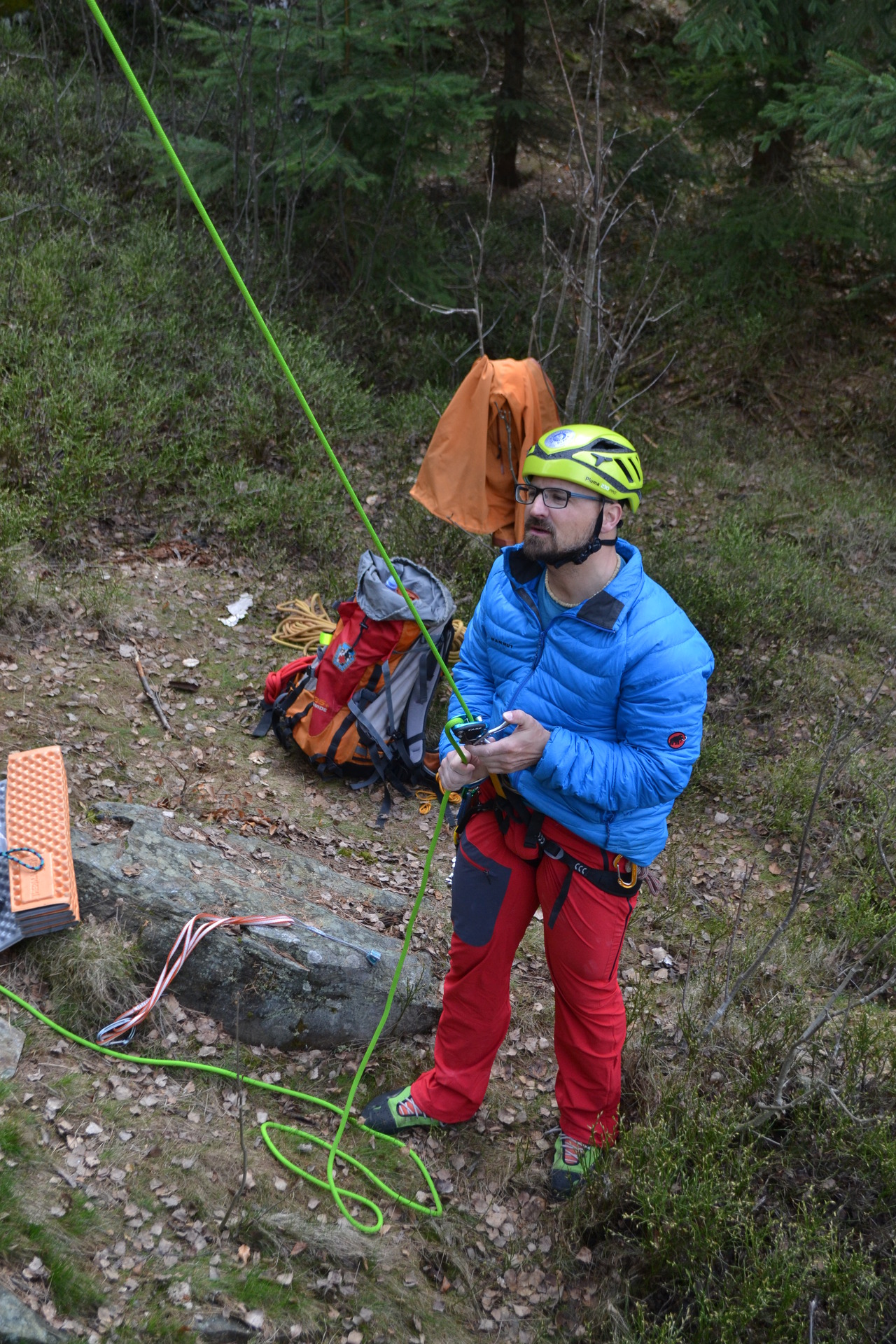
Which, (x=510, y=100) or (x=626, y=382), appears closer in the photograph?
(x=626, y=382)

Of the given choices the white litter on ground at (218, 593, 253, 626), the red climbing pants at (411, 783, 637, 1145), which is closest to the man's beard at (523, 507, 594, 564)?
the red climbing pants at (411, 783, 637, 1145)

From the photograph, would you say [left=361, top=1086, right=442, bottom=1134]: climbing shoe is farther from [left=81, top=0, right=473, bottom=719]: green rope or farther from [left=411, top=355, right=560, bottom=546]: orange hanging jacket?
[left=411, top=355, right=560, bottom=546]: orange hanging jacket

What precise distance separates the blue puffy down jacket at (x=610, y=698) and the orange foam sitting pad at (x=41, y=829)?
151 centimetres

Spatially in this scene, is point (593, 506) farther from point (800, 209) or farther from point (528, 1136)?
point (800, 209)

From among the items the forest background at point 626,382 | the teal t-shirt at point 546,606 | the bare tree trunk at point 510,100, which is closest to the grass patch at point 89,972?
the forest background at point 626,382

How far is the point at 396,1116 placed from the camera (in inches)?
136

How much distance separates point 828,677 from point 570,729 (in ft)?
13.7

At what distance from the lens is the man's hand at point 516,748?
9.09 ft

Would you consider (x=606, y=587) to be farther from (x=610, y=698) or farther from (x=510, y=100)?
(x=510, y=100)

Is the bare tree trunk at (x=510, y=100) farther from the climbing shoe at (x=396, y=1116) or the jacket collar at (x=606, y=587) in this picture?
the climbing shoe at (x=396, y=1116)

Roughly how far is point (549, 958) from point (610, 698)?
33.7 inches

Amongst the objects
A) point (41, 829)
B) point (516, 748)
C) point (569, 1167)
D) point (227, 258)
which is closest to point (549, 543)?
point (516, 748)

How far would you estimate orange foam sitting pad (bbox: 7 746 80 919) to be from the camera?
3396mm

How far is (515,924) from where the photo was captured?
10.2 feet
